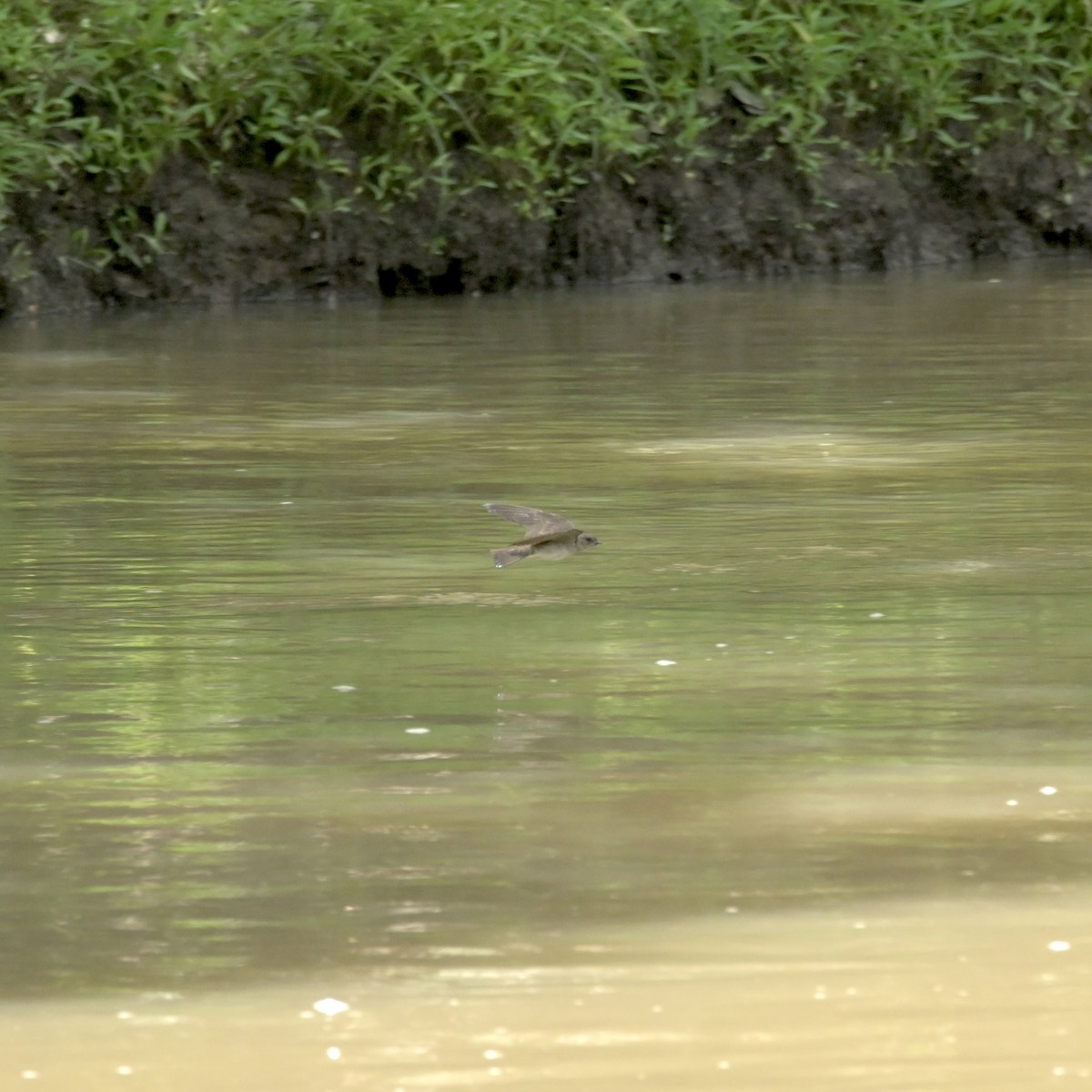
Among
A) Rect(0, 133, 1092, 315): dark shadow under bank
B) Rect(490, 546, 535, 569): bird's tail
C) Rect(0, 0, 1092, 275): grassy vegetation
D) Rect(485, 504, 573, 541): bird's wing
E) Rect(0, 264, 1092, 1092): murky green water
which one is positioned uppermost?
Rect(0, 0, 1092, 275): grassy vegetation

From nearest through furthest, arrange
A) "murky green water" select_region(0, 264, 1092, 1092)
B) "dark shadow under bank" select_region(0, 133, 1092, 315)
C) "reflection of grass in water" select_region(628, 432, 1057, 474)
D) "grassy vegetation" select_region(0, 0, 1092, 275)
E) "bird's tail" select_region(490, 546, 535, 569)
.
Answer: "murky green water" select_region(0, 264, 1092, 1092)
"bird's tail" select_region(490, 546, 535, 569)
"reflection of grass in water" select_region(628, 432, 1057, 474)
"grassy vegetation" select_region(0, 0, 1092, 275)
"dark shadow under bank" select_region(0, 133, 1092, 315)

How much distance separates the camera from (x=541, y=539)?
121 inches

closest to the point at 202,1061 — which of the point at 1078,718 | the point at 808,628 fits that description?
the point at 1078,718

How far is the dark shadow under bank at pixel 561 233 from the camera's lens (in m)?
6.84

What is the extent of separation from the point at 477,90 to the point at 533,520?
4.10 meters

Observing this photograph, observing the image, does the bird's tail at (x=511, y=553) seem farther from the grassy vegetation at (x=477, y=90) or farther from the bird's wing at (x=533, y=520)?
the grassy vegetation at (x=477, y=90)

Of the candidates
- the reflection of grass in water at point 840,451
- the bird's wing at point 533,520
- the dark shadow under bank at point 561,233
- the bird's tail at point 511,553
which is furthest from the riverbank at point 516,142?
the bird's tail at point 511,553

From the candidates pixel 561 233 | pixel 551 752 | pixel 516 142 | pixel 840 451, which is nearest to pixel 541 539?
pixel 551 752

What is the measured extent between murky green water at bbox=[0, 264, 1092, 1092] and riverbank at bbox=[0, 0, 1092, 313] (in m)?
2.37

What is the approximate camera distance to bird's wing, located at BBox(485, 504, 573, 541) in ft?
10.1

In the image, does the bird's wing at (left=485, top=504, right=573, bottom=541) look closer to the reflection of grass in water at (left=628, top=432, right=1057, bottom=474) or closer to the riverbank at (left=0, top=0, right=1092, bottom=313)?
the reflection of grass in water at (left=628, top=432, right=1057, bottom=474)

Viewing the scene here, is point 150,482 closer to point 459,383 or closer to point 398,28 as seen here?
point 459,383

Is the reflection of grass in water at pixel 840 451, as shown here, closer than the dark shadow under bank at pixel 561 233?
Yes

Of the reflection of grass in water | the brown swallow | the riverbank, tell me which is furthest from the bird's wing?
the riverbank
